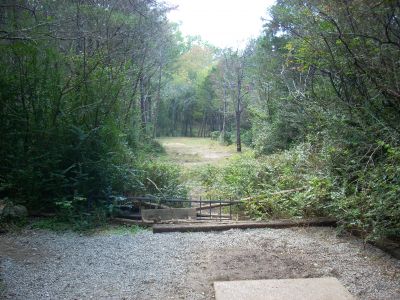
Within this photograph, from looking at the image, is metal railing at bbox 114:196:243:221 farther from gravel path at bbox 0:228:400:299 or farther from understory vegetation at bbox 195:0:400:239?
gravel path at bbox 0:228:400:299

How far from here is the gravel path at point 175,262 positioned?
120 inches

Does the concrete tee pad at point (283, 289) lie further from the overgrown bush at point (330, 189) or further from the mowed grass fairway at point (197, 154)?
the mowed grass fairway at point (197, 154)

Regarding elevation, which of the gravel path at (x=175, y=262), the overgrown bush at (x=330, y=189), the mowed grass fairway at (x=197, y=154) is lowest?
the gravel path at (x=175, y=262)

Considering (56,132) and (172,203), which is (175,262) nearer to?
(172,203)

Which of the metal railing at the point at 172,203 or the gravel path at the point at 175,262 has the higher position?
the metal railing at the point at 172,203

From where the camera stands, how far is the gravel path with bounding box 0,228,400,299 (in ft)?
10.0

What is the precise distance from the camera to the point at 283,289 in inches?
119

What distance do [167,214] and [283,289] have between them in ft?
8.45

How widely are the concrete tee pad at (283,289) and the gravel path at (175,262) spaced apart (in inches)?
4.9

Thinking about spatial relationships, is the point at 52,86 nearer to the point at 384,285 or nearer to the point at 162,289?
the point at 162,289

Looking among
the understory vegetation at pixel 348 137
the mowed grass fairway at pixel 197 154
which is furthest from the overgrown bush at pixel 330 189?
the mowed grass fairway at pixel 197 154

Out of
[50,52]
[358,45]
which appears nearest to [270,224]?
[358,45]

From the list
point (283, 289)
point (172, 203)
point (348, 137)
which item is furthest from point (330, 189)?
point (172, 203)

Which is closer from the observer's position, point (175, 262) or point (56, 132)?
point (175, 262)
